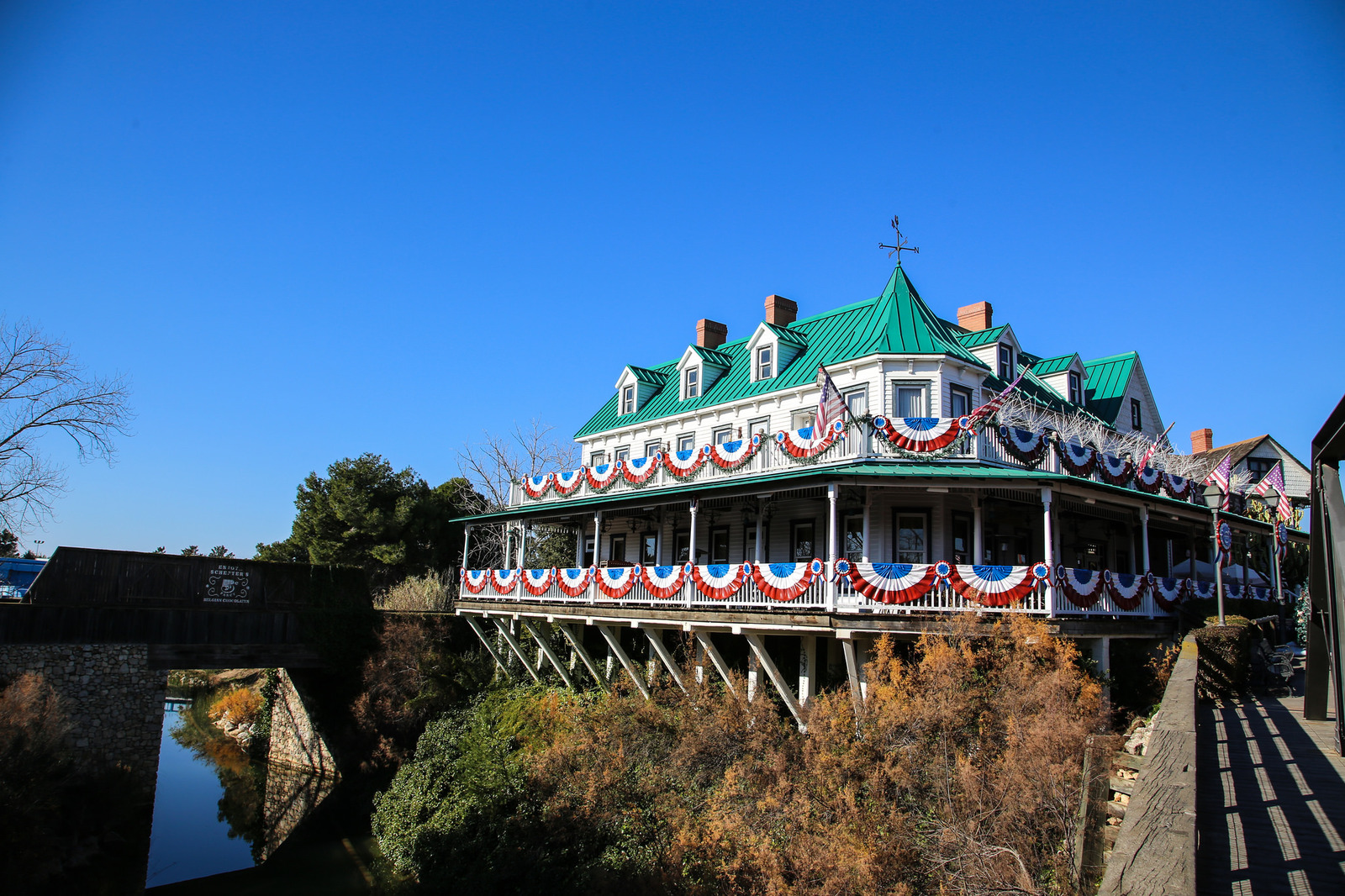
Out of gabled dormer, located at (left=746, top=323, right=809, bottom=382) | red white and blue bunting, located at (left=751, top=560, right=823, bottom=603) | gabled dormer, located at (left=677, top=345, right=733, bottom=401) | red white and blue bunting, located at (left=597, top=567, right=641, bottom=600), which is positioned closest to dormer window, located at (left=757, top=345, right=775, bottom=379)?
gabled dormer, located at (left=746, top=323, right=809, bottom=382)

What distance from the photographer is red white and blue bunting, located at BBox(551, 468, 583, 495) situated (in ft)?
92.6

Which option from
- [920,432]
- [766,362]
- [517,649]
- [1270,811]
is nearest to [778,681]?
[920,432]

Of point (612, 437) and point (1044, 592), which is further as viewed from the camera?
point (612, 437)

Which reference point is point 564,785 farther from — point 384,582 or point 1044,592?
point 384,582

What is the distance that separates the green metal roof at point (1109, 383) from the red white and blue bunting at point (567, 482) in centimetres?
1943

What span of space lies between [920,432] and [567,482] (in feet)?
42.3

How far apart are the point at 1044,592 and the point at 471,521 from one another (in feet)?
63.7

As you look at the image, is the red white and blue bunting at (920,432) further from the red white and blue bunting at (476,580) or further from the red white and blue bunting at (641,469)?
the red white and blue bunting at (476,580)

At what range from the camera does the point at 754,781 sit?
53.0ft

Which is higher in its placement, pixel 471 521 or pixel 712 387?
pixel 712 387

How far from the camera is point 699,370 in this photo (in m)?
30.7

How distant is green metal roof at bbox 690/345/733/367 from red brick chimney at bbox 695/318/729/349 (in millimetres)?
2363

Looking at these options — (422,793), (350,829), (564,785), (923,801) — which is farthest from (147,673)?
(923,801)

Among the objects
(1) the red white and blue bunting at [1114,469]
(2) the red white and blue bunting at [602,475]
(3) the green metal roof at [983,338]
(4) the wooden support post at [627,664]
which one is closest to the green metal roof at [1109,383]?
(3) the green metal roof at [983,338]
